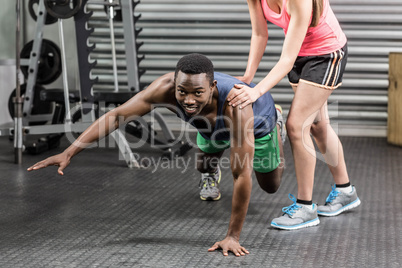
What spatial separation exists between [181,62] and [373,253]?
3.56 feet

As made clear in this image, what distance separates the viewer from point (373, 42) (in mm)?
5535

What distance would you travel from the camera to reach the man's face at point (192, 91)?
228 cm

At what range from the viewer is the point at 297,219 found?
9.39ft

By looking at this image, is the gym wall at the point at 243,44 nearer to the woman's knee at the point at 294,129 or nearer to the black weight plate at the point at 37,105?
the black weight plate at the point at 37,105

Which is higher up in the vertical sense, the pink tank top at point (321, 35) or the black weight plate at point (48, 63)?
the pink tank top at point (321, 35)

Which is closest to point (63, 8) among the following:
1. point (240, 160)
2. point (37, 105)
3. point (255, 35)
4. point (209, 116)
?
point (37, 105)

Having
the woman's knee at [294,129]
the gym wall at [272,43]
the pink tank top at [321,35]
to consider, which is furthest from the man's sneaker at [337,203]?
the gym wall at [272,43]

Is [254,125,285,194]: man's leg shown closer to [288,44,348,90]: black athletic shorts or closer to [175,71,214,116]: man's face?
[288,44,348,90]: black athletic shorts

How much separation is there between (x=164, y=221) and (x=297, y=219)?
632mm

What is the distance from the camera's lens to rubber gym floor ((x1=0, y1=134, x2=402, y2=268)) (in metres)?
2.45

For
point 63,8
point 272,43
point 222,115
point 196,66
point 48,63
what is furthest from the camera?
point 272,43

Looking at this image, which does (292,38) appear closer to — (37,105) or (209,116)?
(209,116)

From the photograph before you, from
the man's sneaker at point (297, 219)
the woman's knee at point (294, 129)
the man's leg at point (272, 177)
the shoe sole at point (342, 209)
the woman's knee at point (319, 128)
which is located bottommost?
the shoe sole at point (342, 209)

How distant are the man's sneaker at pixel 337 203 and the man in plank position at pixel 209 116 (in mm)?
516
